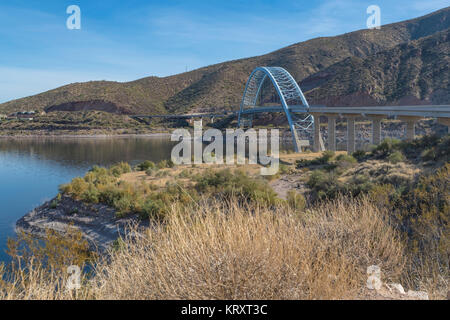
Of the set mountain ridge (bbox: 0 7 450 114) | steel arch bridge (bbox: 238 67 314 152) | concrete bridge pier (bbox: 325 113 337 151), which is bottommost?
concrete bridge pier (bbox: 325 113 337 151)

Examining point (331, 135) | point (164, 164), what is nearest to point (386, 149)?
point (164, 164)

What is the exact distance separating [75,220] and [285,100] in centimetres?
3169

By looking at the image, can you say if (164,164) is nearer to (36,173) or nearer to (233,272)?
(36,173)

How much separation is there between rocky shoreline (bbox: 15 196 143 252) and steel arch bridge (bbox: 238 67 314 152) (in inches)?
909

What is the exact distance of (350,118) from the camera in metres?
30.5

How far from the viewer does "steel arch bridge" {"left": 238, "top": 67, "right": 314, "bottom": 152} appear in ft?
124

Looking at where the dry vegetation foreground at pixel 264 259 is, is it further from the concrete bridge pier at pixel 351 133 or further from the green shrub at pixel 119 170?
the concrete bridge pier at pixel 351 133

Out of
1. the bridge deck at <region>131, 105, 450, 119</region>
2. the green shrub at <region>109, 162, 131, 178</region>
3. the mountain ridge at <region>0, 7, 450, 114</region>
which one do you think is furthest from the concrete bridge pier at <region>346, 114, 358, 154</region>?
the mountain ridge at <region>0, 7, 450, 114</region>

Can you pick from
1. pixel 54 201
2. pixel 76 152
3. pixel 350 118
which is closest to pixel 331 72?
pixel 350 118

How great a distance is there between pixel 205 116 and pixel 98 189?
5131 cm

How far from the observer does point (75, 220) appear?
1530 centimetres

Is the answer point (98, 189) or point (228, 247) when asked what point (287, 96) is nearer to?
point (98, 189)

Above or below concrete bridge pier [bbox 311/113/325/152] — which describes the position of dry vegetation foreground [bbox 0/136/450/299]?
below

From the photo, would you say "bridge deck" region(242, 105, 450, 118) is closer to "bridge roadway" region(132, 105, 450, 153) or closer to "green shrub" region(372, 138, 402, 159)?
"bridge roadway" region(132, 105, 450, 153)
